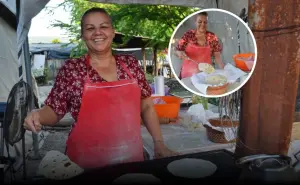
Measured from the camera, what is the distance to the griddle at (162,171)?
1.22 metres

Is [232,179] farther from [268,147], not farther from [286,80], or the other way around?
[286,80]

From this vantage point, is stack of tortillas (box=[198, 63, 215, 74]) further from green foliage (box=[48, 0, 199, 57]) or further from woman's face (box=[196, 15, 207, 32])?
green foliage (box=[48, 0, 199, 57])

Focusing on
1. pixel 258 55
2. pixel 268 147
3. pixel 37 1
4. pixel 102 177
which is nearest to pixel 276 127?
pixel 268 147

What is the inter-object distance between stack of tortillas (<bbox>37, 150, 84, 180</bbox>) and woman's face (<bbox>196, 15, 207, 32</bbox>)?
797 mm

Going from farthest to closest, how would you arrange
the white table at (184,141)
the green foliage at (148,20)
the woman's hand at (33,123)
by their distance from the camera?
the green foliage at (148,20)
the white table at (184,141)
the woman's hand at (33,123)

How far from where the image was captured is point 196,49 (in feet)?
4.25

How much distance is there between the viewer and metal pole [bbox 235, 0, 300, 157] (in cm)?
108

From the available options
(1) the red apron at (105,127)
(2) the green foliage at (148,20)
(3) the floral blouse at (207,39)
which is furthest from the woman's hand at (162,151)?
(2) the green foliage at (148,20)

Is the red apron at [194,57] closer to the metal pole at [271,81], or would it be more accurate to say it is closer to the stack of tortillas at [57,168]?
the metal pole at [271,81]

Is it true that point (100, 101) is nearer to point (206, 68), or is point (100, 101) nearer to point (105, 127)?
point (105, 127)

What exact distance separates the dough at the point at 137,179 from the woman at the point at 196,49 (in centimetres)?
44

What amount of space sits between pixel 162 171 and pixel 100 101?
563 mm

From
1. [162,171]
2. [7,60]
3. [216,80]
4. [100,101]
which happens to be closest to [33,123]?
[100,101]

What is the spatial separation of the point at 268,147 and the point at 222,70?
1.20ft
